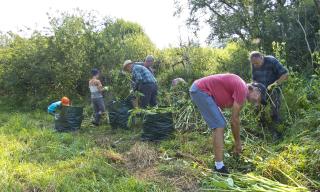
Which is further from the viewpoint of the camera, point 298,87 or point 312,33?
point 312,33

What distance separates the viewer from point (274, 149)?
5051 mm

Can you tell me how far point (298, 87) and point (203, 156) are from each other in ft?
9.69

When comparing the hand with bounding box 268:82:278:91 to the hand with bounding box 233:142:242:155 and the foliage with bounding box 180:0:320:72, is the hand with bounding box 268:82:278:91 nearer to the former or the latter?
the hand with bounding box 233:142:242:155

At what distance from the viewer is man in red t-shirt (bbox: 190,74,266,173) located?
4266 mm

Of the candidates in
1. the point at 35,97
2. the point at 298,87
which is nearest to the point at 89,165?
the point at 298,87

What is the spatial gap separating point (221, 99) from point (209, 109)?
204 mm

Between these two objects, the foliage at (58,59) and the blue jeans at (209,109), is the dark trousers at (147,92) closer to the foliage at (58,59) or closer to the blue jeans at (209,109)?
the blue jeans at (209,109)

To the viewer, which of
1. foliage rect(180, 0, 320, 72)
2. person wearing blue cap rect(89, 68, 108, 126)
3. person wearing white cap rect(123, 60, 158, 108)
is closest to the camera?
person wearing white cap rect(123, 60, 158, 108)

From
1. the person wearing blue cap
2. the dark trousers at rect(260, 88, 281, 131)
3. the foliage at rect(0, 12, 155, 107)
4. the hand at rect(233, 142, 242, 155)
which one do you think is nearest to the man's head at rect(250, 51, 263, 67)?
the dark trousers at rect(260, 88, 281, 131)

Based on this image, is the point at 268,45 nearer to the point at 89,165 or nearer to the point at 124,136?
the point at 124,136

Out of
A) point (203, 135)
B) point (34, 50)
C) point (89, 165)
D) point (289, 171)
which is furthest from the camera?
point (34, 50)

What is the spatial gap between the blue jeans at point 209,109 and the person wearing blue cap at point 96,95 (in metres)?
4.82

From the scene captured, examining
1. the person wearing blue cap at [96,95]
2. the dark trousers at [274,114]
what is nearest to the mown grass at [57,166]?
the person wearing blue cap at [96,95]

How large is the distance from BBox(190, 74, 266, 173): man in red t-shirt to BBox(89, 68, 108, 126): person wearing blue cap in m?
4.82
